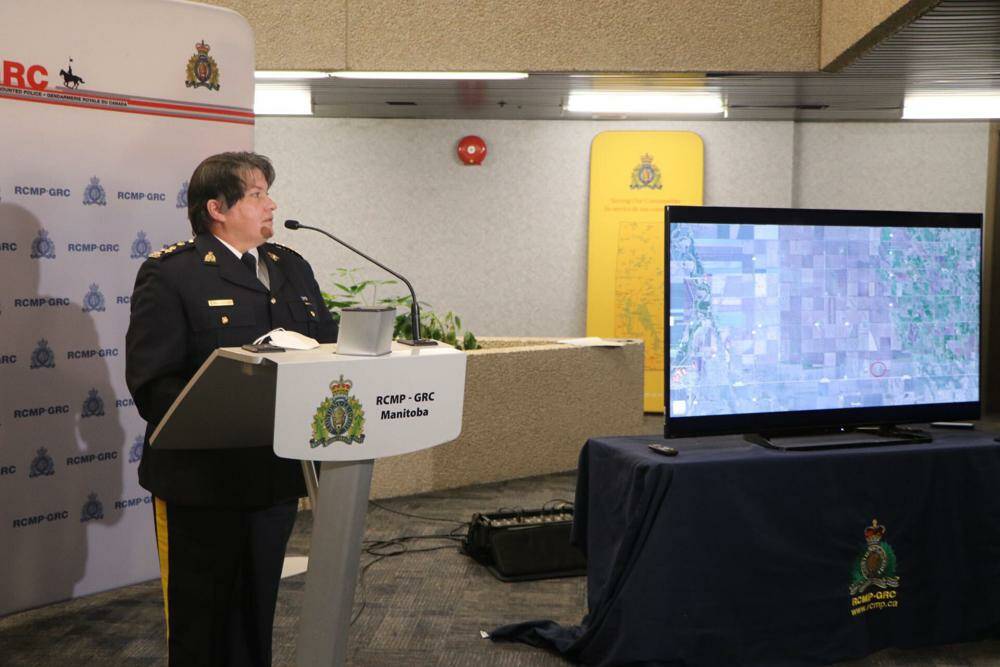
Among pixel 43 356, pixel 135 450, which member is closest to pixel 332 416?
pixel 43 356

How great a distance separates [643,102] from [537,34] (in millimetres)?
1411

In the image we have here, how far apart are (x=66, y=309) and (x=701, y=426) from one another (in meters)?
2.20

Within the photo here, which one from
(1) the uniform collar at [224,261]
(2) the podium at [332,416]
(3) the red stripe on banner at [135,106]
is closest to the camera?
(2) the podium at [332,416]

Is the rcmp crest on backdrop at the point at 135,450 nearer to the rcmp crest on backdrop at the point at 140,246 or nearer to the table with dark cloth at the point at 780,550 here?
the rcmp crest on backdrop at the point at 140,246

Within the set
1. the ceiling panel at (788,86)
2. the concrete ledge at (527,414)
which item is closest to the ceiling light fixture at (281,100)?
the ceiling panel at (788,86)

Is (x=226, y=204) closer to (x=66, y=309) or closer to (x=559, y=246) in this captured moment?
(x=66, y=309)

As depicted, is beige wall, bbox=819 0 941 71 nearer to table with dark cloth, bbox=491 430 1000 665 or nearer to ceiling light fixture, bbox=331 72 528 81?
ceiling light fixture, bbox=331 72 528 81

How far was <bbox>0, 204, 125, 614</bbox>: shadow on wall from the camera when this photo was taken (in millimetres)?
3303

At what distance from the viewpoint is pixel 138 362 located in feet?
7.10

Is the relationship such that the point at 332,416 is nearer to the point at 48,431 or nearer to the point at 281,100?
the point at 48,431

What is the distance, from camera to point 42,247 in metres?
3.34

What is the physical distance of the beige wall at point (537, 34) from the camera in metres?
4.98

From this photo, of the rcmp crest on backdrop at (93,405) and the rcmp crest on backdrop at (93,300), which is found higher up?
the rcmp crest on backdrop at (93,300)

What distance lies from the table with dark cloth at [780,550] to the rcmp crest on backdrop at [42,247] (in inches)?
77.2
